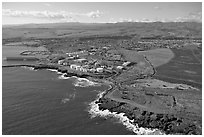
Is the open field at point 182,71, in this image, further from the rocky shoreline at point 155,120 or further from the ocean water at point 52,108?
the rocky shoreline at point 155,120

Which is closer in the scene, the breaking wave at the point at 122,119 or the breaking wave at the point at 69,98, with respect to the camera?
the breaking wave at the point at 122,119

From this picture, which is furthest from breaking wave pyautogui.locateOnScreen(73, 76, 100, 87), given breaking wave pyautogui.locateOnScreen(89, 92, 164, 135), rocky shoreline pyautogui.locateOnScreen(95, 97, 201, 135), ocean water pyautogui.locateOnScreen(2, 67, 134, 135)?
rocky shoreline pyautogui.locateOnScreen(95, 97, 201, 135)

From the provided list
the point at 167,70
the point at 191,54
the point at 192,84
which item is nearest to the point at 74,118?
the point at 192,84

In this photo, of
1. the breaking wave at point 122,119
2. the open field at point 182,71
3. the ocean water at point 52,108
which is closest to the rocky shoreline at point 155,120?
the breaking wave at point 122,119

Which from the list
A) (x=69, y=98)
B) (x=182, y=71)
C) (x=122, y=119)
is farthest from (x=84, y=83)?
(x=182, y=71)

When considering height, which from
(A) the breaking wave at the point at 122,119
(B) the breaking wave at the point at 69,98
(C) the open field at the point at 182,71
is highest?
(C) the open field at the point at 182,71

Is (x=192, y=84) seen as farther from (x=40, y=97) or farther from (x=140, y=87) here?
(x=40, y=97)

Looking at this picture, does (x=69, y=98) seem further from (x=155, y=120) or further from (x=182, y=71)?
(x=182, y=71)

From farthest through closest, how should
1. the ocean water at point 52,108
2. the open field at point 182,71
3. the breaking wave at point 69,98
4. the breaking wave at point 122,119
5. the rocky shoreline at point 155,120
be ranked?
the open field at point 182,71 → the breaking wave at point 69,98 → the ocean water at point 52,108 → the breaking wave at point 122,119 → the rocky shoreline at point 155,120

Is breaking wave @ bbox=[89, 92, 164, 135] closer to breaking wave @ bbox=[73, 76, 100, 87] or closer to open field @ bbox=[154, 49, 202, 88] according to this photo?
breaking wave @ bbox=[73, 76, 100, 87]
